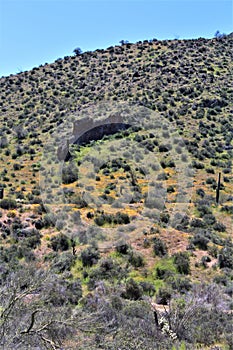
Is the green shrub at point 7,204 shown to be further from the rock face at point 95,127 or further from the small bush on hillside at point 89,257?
the rock face at point 95,127

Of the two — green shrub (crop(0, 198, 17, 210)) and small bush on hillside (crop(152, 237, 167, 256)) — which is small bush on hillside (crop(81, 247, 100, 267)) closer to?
small bush on hillside (crop(152, 237, 167, 256))

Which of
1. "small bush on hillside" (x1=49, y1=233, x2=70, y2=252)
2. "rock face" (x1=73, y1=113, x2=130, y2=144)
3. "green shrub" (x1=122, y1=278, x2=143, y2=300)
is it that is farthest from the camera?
"rock face" (x1=73, y1=113, x2=130, y2=144)

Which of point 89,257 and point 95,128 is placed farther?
point 95,128

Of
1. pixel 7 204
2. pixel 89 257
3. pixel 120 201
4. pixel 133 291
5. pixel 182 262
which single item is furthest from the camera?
pixel 120 201

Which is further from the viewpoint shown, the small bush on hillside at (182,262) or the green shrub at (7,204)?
the green shrub at (7,204)

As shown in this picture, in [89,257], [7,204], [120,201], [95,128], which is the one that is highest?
[95,128]

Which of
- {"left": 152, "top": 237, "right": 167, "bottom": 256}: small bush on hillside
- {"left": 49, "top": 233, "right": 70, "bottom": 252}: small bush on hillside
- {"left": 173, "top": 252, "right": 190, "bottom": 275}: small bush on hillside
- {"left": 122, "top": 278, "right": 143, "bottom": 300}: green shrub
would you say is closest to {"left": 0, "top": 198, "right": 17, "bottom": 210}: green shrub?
{"left": 49, "top": 233, "right": 70, "bottom": 252}: small bush on hillside

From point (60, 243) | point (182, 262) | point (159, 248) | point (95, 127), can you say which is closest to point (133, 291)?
point (182, 262)

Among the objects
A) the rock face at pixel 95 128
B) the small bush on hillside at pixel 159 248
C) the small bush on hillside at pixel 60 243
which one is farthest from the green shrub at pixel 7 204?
the rock face at pixel 95 128

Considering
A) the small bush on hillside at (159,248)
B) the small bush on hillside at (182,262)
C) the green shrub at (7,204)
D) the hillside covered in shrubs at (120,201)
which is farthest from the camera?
the green shrub at (7,204)

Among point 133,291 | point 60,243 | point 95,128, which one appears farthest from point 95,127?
point 133,291

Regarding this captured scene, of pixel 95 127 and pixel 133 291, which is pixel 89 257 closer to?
pixel 133 291

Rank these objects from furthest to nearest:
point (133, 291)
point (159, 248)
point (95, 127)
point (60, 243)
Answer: point (95, 127) < point (60, 243) < point (159, 248) < point (133, 291)

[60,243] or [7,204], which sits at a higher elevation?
[7,204]
